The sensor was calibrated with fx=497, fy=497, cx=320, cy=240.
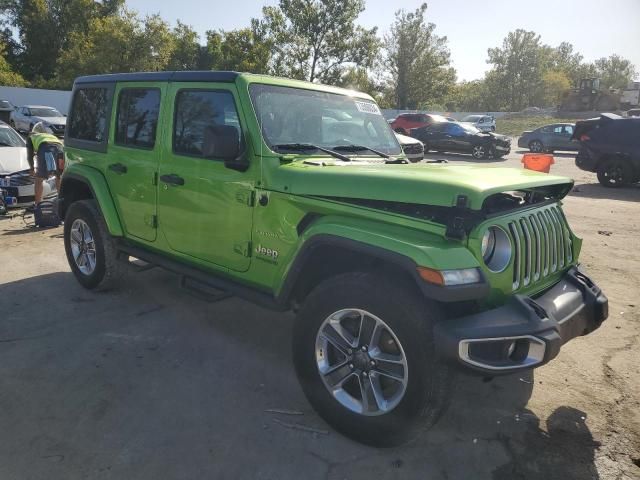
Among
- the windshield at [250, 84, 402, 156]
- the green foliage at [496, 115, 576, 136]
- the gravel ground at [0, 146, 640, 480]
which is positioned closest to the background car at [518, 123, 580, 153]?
the green foliage at [496, 115, 576, 136]

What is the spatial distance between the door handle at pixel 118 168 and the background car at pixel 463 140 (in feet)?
53.0

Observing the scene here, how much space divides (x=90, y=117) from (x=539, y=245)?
4.06 meters

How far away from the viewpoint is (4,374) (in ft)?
11.0

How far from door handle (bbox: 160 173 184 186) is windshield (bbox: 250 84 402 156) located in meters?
0.84

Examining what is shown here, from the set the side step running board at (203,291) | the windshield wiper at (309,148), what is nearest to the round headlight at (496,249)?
the windshield wiper at (309,148)

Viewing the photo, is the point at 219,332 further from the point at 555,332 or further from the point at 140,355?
the point at 555,332

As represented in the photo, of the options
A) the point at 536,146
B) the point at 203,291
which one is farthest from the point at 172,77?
the point at 536,146

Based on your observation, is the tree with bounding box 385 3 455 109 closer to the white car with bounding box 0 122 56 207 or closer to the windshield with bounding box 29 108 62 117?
the windshield with bounding box 29 108 62 117

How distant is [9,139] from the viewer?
9336 mm

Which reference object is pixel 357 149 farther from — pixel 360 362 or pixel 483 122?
pixel 483 122

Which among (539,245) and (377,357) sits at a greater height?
(539,245)

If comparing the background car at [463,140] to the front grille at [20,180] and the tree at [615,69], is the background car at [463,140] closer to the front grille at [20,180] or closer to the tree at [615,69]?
the front grille at [20,180]

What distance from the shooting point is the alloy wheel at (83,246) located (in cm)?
482

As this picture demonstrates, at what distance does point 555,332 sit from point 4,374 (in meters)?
3.42
